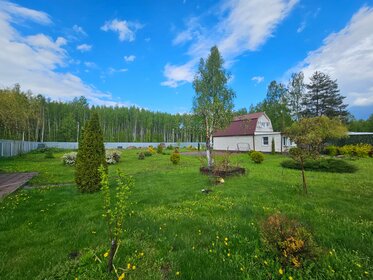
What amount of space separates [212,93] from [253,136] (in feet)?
32.1

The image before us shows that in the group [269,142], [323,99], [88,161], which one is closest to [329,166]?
[88,161]

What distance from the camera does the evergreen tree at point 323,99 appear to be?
35219mm

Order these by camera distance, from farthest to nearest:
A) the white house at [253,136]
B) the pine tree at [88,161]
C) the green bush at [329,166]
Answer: the white house at [253,136] < the green bush at [329,166] < the pine tree at [88,161]

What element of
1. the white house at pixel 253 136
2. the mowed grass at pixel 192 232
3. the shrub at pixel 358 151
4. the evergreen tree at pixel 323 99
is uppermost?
the evergreen tree at pixel 323 99

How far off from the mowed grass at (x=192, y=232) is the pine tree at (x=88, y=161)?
449mm

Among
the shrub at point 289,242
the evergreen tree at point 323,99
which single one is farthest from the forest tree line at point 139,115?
the shrub at point 289,242

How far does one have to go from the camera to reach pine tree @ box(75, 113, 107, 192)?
659cm

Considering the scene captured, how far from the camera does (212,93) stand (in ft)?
63.3

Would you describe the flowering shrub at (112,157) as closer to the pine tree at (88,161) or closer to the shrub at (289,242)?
the pine tree at (88,161)

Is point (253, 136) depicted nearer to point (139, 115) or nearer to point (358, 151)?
point (358, 151)

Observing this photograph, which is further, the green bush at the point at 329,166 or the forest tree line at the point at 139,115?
the forest tree line at the point at 139,115

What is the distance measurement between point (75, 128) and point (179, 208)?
55580 mm

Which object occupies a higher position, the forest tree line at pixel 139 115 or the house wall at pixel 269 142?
the forest tree line at pixel 139 115

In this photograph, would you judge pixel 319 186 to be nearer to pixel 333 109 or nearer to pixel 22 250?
pixel 22 250
